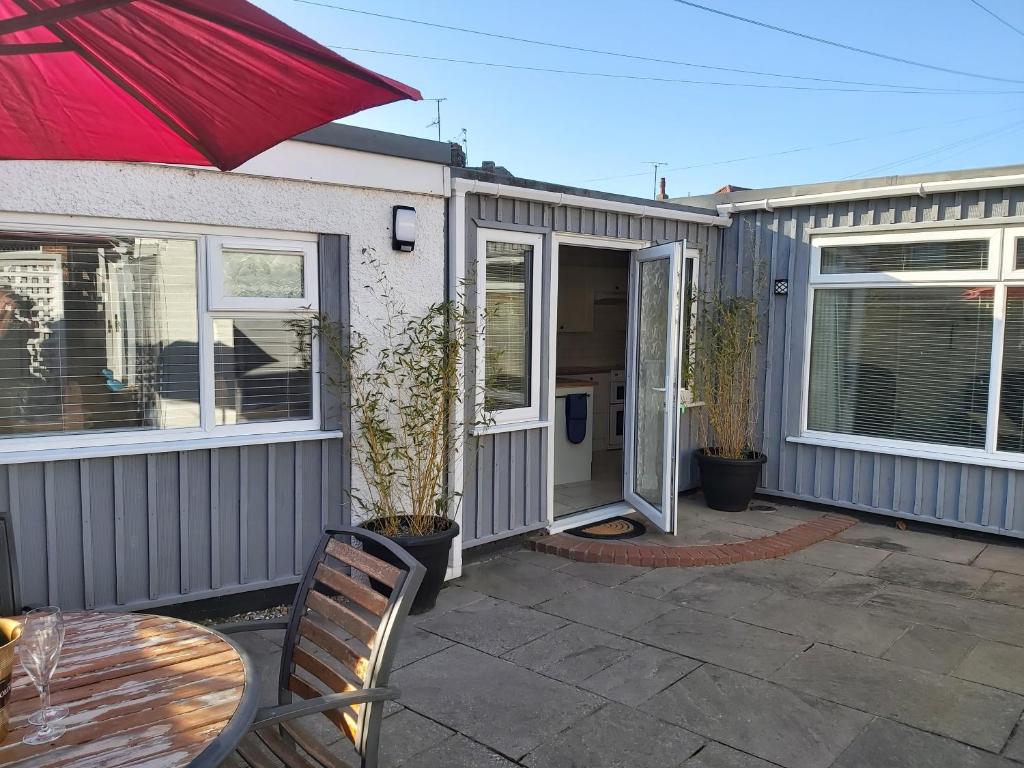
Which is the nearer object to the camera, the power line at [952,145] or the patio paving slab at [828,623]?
the patio paving slab at [828,623]

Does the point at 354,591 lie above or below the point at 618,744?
above

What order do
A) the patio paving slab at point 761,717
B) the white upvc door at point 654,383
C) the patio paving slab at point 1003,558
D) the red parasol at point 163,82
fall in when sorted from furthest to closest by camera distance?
the white upvc door at point 654,383, the patio paving slab at point 1003,558, the patio paving slab at point 761,717, the red parasol at point 163,82

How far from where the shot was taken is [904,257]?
18.9ft

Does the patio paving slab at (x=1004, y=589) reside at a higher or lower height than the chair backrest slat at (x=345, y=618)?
lower

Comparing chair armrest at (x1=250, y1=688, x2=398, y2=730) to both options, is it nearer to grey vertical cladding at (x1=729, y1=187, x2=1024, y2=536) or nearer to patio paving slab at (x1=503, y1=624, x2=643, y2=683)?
patio paving slab at (x1=503, y1=624, x2=643, y2=683)

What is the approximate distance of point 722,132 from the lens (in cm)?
1975

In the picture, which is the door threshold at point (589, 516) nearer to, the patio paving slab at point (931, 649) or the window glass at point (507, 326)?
the window glass at point (507, 326)

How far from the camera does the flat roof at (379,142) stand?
391 cm

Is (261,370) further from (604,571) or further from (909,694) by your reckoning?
(909,694)

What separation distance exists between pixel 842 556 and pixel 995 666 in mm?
1636

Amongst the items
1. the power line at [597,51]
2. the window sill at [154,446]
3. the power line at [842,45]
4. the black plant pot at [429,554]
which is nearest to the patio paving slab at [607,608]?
the black plant pot at [429,554]

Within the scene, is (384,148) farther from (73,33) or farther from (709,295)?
(709,295)

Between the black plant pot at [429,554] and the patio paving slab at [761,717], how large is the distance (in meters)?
1.35

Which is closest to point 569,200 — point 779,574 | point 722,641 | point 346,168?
point 346,168
